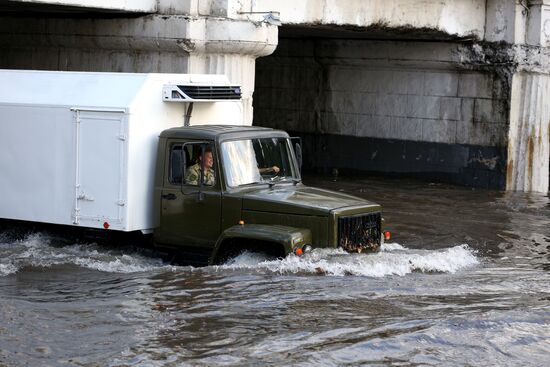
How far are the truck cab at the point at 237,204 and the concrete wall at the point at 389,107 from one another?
38.1 ft

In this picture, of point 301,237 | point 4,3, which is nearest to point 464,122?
point 4,3

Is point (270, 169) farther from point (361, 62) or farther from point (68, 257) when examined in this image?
point (361, 62)

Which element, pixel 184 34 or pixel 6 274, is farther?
pixel 184 34

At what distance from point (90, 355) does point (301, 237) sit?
332cm

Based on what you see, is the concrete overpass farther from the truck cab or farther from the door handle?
the door handle

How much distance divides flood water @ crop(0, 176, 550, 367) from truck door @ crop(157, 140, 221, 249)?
15.6 inches

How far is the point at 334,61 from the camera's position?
25688 mm

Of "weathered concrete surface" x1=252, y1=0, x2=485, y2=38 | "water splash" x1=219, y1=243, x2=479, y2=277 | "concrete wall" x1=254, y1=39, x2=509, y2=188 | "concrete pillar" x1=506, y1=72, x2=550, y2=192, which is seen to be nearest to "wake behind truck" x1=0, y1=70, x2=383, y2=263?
"water splash" x1=219, y1=243, x2=479, y2=277

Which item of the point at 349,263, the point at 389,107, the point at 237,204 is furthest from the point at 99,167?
the point at 389,107

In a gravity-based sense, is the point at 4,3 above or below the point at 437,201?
above

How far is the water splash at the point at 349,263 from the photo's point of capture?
11617 mm

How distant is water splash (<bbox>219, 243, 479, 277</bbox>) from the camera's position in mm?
11617

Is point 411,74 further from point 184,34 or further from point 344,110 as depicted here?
point 184,34

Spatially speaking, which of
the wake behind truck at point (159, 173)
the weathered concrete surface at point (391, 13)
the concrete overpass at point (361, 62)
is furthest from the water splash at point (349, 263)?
the weathered concrete surface at point (391, 13)
